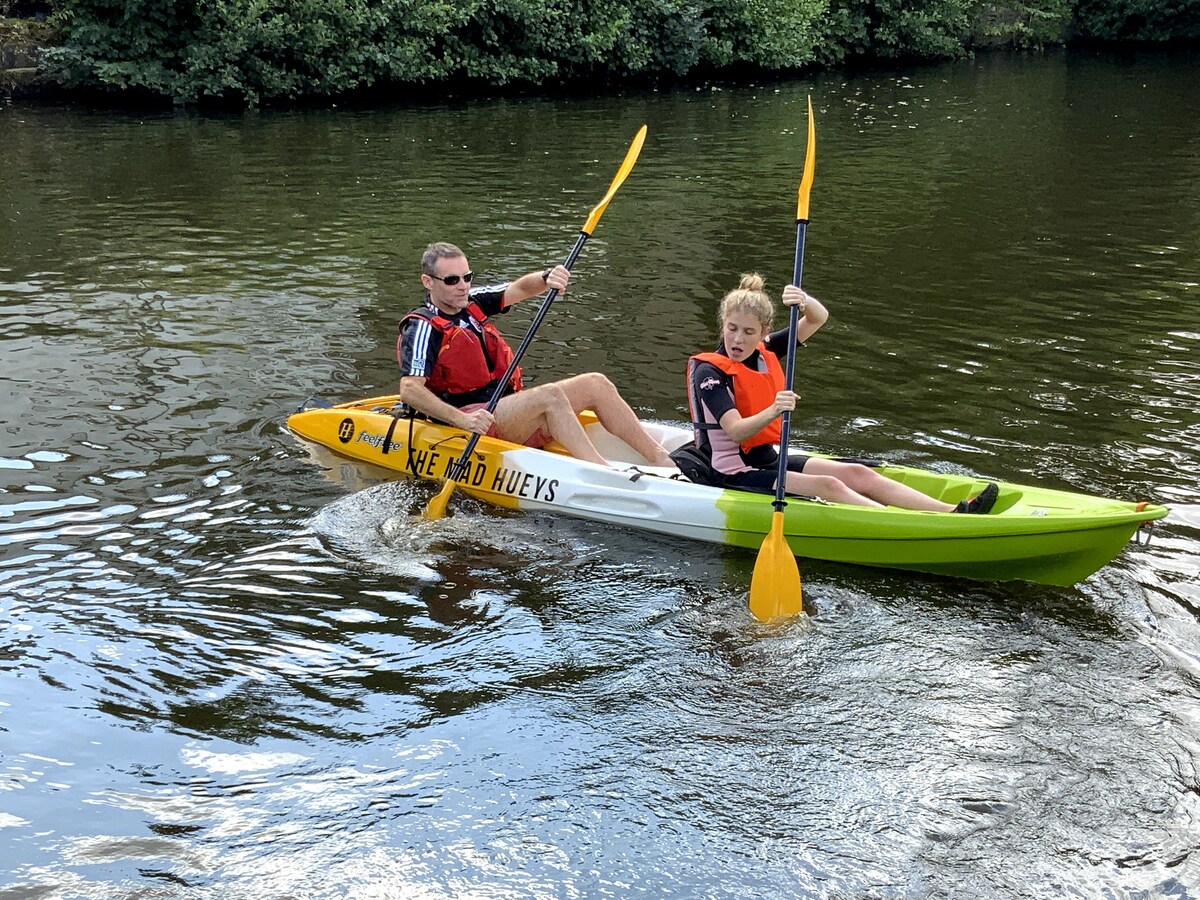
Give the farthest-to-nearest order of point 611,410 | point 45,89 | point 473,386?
point 45,89 < point 473,386 < point 611,410

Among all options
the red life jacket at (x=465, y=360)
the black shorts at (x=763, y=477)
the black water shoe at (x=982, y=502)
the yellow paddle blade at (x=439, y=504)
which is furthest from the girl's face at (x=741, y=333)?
the yellow paddle blade at (x=439, y=504)

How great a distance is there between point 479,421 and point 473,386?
407 mm

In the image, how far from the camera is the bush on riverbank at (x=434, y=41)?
1933 cm

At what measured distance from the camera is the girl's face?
5.25m

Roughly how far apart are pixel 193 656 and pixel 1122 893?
323 centimetres

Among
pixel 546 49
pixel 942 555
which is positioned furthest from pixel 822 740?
pixel 546 49

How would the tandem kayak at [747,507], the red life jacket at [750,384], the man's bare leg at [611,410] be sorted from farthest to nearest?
the man's bare leg at [611,410] → the red life jacket at [750,384] → the tandem kayak at [747,507]

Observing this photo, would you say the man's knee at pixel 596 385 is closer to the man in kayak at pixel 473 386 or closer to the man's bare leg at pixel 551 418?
the man in kayak at pixel 473 386

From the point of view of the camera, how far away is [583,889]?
3486mm

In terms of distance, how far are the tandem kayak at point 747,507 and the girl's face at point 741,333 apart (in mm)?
650

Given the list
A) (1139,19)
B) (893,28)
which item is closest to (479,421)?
(893,28)

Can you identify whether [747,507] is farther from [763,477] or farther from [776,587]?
[776,587]

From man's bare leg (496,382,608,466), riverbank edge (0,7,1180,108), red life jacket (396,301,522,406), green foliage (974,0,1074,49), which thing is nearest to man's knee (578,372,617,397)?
man's bare leg (496,382,608,466)

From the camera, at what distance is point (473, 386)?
6449 millimetres
